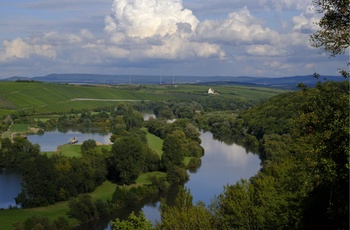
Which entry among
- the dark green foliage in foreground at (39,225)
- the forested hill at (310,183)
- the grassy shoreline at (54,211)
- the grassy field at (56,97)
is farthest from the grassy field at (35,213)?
the grassy field at (56,97)

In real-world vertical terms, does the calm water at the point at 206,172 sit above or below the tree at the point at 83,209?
below

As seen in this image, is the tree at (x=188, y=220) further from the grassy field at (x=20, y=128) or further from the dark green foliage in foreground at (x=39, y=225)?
the grassy field at (x=20, y=128)

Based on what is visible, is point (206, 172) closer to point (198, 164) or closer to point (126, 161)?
point (198, 164)

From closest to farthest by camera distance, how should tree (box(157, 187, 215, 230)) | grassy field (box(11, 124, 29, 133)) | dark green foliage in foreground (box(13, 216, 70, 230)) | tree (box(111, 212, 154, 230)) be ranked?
tree (box(111, 212, 154, 230)) → tree (box(157, 187, 215, 230)) → dark green foliage in foreground (box(13, 216, 70, 230)) → grassy field (box(11, 124, 29, 133))

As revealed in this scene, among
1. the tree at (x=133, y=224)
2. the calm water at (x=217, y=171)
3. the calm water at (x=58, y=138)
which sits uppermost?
the tree at (x=133, y=224)

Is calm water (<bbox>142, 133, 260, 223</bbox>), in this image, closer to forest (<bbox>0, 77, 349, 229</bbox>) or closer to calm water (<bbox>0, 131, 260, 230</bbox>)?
calm water (<bbox>0, 131, 260, 230</bbox>)

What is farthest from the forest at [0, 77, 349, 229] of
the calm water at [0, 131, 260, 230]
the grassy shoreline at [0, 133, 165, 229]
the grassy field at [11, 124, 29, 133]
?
the grassy field at [11, 124, 29, 133]

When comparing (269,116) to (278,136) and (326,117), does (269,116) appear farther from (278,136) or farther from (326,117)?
(326,117)

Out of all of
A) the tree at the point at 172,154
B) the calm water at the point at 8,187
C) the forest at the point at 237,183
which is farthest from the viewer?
the tree at the point at 172,154
